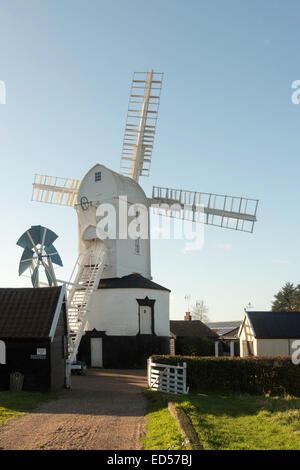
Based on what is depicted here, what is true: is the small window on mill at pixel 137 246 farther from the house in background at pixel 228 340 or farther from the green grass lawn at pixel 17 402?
the green grass lawn at pixel 17 402

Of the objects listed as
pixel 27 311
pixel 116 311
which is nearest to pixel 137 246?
pixel 116 311

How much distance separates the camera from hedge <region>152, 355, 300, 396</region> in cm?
2359

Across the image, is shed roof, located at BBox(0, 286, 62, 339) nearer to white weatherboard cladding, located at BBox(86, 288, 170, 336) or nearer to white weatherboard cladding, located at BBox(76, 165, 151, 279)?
white weatherboard cladding, located at BBox(86, 288, 170, 336)

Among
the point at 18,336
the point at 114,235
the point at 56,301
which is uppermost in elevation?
the point at 114,235

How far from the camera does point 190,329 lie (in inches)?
2149

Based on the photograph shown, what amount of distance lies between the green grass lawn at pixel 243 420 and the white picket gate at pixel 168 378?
108 centimetres

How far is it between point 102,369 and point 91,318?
3620 mm

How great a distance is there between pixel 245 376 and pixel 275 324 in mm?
13754

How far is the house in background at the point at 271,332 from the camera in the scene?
35.8 m

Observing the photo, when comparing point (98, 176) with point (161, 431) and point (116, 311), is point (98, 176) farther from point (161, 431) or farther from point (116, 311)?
point (161, 431)

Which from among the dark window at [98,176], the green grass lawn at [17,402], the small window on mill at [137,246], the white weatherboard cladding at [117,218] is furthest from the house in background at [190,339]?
the green grass lawn at [17,402]
